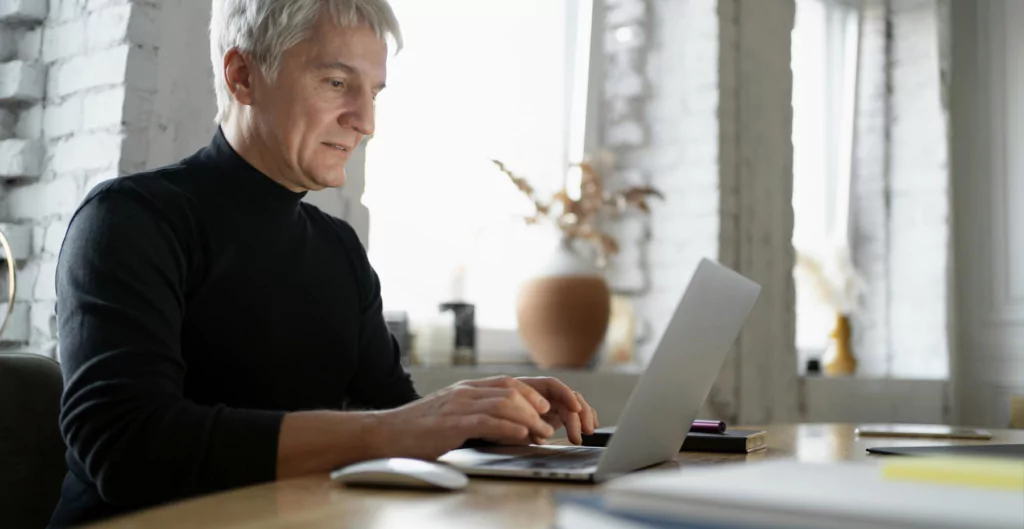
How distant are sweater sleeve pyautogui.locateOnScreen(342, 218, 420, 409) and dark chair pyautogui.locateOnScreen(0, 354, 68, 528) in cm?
46

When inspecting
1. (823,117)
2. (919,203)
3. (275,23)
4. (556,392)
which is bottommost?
(556,392)

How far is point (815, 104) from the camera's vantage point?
4707 millimetres

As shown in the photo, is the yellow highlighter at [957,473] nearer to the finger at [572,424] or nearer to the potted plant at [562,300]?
the finger at [572,424]

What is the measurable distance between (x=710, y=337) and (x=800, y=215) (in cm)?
375

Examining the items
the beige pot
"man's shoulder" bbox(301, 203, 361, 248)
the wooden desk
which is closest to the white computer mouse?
the wooden desk

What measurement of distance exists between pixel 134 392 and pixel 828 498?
83cm

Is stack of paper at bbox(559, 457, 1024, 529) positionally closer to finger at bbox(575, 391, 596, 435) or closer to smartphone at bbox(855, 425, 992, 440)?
finger at bbox(575, 391, 596, 435)

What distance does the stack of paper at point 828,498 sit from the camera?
47 centimetres

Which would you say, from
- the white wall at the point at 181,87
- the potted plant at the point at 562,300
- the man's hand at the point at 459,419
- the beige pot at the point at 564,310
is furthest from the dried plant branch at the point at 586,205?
the man's hand at the point at 459,419

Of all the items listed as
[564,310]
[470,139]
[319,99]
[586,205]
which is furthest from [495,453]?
[470,139]

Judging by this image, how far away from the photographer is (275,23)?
1490 millimetres

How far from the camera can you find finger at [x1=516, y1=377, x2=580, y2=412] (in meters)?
1.30

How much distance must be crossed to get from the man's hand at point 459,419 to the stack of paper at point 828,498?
0.46 meters

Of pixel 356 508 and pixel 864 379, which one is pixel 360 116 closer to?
pixel 356 508
